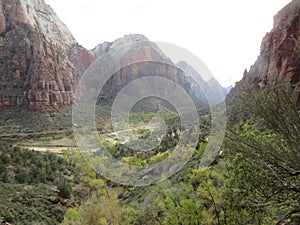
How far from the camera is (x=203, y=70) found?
12164 millimetres

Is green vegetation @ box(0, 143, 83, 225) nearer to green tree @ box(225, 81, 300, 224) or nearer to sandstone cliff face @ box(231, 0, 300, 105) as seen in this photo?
green tree @ box(225, 81, 300, 224)

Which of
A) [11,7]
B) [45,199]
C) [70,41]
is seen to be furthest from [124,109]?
[45,199]

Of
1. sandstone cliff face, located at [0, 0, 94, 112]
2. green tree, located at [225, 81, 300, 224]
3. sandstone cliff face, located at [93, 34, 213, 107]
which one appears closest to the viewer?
green tree, located at [225, 81, 300, 224]

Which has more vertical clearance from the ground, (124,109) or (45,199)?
(124,109)

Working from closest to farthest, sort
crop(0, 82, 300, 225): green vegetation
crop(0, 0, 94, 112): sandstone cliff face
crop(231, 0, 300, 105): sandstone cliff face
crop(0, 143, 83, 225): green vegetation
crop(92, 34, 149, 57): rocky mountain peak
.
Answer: crop(0, 82, 300, 225): green vegetation → crop(0, 143, 83, 225): green vegetation → crop(231, 0, 300, 105): sandstone cliff face → crop(0, 0, 94, 112): sandstone cliff face → crop(92, 34, 149, 57): rocky mountain peak

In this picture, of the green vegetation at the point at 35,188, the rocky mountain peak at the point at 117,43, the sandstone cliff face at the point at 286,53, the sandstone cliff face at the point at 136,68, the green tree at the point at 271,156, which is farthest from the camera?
the rocky mountain peak at the point at 117,43

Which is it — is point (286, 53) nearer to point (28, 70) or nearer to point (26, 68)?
point (28, 70)

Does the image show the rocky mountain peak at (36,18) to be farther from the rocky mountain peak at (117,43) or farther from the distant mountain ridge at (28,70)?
the rocky mountain peak at (117,43)

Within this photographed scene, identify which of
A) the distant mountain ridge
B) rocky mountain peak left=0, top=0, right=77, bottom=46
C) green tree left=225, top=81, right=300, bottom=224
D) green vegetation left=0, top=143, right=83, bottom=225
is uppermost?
rocky mountain peak left=0, top=0, right=77, bottom=46

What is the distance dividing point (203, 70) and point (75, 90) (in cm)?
7963

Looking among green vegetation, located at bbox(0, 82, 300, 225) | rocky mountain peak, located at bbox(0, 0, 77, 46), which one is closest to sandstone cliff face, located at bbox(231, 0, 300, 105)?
green vegetation, located at bbox(0, 82, 300, 225)

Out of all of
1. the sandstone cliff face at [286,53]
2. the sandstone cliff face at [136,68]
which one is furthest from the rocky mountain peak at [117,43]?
the sandstone cliff face at [286,53]

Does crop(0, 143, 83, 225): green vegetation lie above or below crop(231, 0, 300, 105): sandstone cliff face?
below

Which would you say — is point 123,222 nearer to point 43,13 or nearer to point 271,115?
point 271,115
